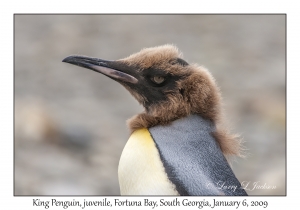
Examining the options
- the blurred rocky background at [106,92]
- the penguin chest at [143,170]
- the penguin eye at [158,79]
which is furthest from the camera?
the blurred rocky background at [106,92]

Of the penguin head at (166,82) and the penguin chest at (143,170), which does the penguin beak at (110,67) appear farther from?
the penguin chest at (143,170)

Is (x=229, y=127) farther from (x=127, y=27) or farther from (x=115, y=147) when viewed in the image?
(x=127, y=27)

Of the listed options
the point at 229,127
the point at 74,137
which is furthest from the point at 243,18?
the point at 229,127

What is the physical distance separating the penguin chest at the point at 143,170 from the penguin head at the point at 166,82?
9 cm

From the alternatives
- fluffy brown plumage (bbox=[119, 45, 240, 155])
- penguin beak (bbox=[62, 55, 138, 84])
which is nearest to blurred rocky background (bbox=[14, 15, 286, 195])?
fluffy brown plumage (bbox=[119, 45, 240, 155])

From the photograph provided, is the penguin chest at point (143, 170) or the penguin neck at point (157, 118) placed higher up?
the penguin neck at point (157, 118)

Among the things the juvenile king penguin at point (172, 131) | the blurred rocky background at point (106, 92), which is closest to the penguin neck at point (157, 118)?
the juvenile king penguin at point (172, 131)

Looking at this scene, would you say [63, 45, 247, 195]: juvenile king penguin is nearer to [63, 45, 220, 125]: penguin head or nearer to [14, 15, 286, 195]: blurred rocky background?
[63, 45, 220, 125]: penguin head

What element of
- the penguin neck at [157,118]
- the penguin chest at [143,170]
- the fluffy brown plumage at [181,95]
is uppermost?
the fluffy brown plumage at [181,95]

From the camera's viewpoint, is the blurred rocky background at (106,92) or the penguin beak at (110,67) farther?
the blurred rocky background at (106,92)

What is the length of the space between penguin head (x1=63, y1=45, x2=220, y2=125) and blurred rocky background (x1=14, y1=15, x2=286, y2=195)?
177cm

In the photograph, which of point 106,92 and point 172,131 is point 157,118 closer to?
point 172,131

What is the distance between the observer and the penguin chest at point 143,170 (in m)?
1.27

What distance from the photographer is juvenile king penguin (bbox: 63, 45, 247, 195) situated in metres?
1.27
